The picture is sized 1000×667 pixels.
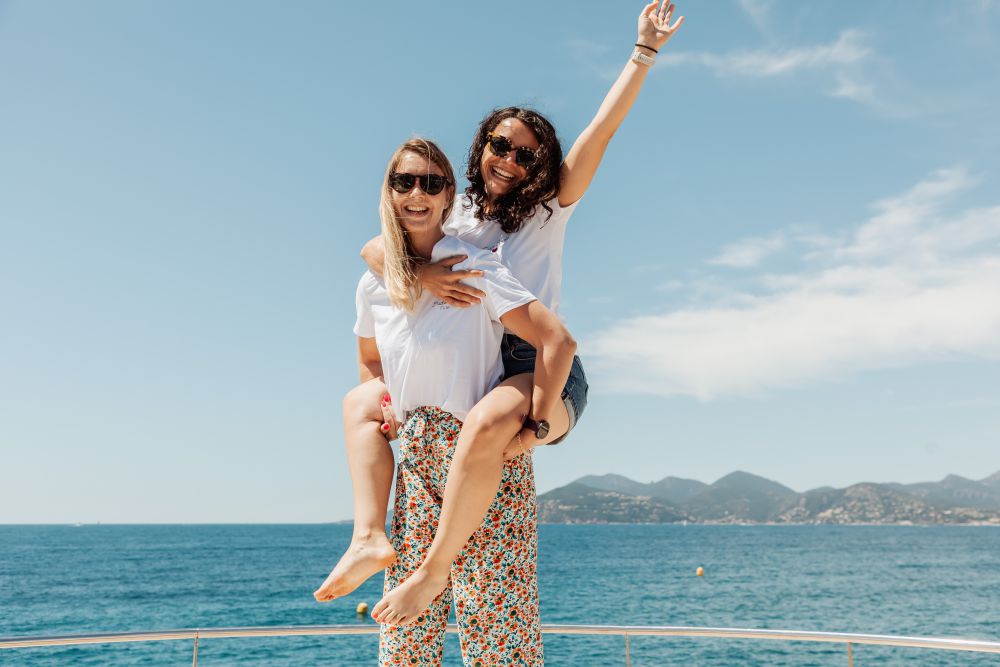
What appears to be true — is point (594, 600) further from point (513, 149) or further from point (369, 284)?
point (513, 149)

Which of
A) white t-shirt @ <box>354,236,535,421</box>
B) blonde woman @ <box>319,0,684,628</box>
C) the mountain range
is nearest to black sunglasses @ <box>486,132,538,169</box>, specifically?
blonde woman @ <box>319,0,684,628</box>

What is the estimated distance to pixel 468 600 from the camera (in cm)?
220

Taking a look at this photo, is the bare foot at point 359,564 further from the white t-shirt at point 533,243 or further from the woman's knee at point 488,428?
the white t-shirt at point 533,243

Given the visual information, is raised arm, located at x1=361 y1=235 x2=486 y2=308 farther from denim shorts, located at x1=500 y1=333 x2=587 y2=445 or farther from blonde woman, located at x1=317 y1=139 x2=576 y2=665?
denim shorts, located at x1=500 y1=333 x2=587 y2=445

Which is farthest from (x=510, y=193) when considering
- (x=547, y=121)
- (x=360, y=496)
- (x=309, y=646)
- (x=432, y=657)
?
(x=309, y=646)

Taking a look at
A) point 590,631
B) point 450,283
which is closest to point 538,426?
point 450,283

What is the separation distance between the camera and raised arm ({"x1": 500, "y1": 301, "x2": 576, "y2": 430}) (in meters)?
2.09

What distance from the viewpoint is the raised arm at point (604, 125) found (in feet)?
7.86

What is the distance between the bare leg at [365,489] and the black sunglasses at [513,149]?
2.59ft

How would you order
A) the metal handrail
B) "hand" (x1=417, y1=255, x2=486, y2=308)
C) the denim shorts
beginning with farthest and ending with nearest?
the metal handrail → the denim shorts → "hand" (x1=417, y1=255, x2=486, y2=308)

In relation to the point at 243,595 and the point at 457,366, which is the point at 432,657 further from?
the point at 243,595

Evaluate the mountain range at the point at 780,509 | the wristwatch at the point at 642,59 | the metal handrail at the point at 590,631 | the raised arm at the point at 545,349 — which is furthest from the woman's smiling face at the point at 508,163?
the mountain range at the point at 780,509

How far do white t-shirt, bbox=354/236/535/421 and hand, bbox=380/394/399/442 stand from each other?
36 mm

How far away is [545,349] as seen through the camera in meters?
2.09
